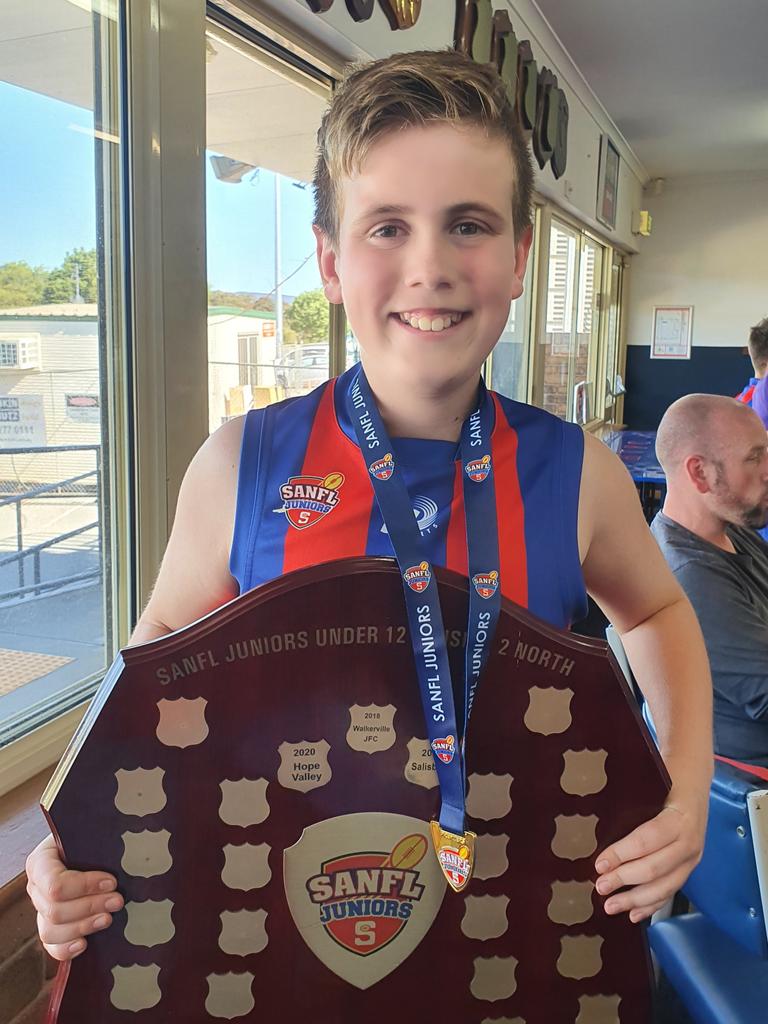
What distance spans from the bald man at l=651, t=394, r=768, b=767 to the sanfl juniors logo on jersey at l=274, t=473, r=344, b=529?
4.62 feet

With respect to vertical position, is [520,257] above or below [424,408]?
above

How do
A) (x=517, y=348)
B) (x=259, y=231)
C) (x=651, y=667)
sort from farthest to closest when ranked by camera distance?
1. (x=517, y=348)
2. (x=259, y=231)
3. (x=651, y=667)

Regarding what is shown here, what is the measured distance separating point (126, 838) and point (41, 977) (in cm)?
79

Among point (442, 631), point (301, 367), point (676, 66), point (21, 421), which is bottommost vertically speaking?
point (442, 631)

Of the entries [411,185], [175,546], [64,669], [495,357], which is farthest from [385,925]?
[495,357]

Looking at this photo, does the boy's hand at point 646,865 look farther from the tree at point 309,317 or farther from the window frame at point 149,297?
the tree at point 309,317

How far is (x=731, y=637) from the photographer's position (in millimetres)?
1931

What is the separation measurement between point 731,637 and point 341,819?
1449 mm

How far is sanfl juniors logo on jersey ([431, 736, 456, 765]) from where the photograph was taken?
28.0 inches

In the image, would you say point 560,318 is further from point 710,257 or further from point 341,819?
point 341,819

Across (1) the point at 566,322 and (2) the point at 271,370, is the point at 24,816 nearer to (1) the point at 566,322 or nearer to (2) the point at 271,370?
(2) the point at 271,370

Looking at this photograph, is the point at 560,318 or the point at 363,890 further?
the point at 560,318

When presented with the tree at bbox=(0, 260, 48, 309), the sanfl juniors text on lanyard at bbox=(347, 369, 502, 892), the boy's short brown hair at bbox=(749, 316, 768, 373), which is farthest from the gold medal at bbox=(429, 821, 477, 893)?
the boy's short brown hair at bbox=(749, 316, 768, 373)

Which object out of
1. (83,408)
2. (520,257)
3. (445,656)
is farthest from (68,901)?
(83,408)
